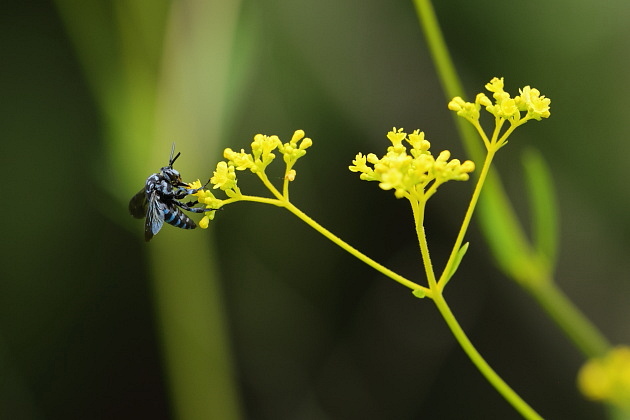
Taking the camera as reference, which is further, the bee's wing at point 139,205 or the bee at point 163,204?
the bee's wing at point 139,205

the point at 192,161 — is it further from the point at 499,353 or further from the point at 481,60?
the point at 499,353

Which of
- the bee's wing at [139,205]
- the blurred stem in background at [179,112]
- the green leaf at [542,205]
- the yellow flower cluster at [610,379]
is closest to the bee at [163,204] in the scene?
the bee's wing at [139,205]

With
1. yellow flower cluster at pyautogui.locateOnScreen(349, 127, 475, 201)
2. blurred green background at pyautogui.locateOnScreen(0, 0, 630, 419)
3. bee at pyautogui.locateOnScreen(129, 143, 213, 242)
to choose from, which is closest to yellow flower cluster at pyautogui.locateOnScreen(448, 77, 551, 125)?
yellow flower cluster at pyautogui.locateOnScreen(349, 127, 475, 201)

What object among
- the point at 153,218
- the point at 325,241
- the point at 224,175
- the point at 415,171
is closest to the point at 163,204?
the point at 153,218

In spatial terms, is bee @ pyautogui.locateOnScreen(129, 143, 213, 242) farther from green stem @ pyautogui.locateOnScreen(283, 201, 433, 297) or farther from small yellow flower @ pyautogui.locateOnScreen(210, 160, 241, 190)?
green stem @ pyautogui.locateOnScreen(283, 201, 433, 297)

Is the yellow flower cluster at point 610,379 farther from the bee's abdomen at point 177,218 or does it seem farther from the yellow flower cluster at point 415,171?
the bee's abdomen at point 177,218

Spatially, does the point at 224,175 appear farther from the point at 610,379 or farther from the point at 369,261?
the point at 610,379
